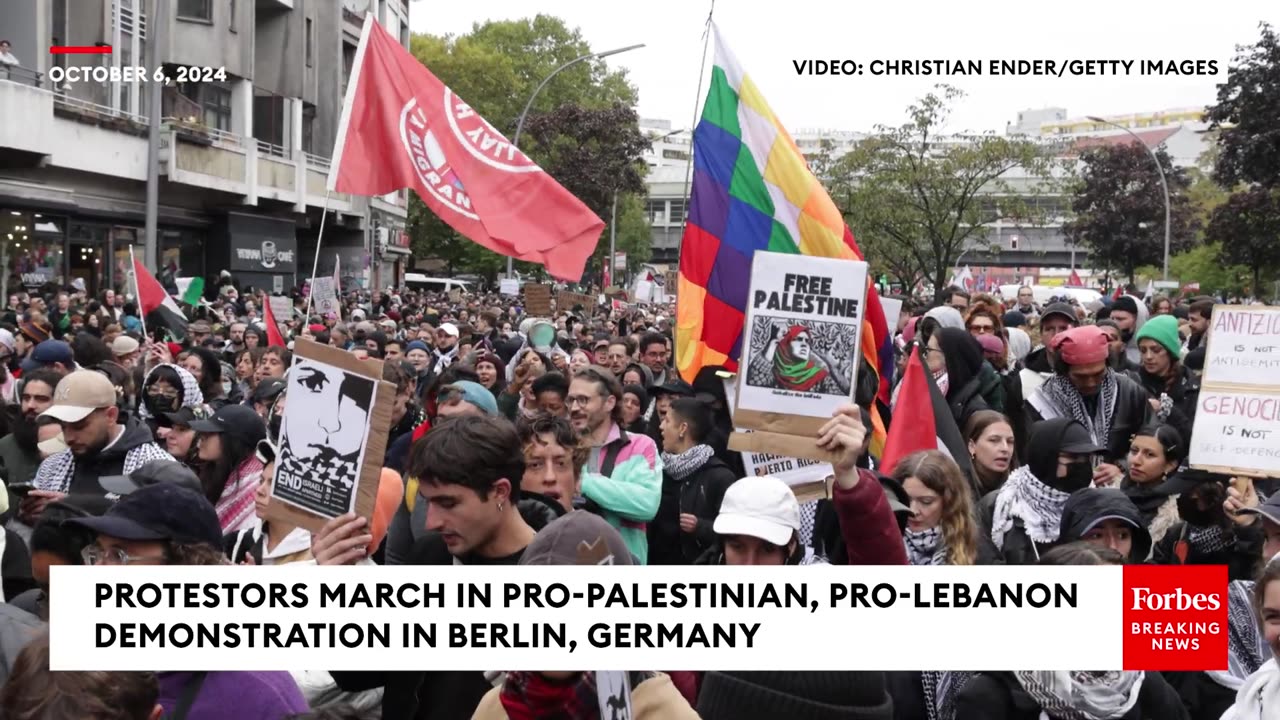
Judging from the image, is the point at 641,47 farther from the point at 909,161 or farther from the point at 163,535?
the point at 163,535

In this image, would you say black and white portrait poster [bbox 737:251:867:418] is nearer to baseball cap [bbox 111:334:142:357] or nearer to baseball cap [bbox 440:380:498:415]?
baseball cap [bbox 440:380:498:415]

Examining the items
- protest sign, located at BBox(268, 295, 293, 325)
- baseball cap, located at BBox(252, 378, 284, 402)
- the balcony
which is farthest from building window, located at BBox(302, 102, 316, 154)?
baseball cap, located at BBox(252, 378, 284, 402)

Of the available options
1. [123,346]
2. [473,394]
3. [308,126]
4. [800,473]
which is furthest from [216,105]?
[800,473]

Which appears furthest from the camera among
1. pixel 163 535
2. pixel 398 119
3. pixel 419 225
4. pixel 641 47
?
pixel 419 225

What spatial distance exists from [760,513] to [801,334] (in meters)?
1.19

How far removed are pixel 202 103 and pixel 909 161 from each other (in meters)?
18.2

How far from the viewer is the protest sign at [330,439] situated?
3895mm

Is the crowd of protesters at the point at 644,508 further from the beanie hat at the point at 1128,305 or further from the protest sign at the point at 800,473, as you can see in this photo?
the beanie hat at the point at 1128,305

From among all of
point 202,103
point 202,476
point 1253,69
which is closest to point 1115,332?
point 202,476

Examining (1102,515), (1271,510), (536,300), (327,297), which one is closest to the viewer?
(1271,510)

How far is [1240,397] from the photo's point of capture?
18.1ft

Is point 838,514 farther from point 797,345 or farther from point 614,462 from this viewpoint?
point 614,462

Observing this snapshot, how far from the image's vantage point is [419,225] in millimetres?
72375

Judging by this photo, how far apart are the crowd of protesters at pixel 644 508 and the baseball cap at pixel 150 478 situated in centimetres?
2
